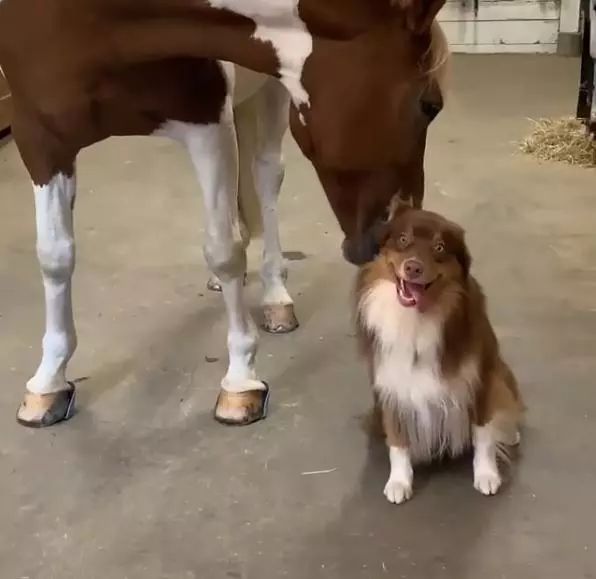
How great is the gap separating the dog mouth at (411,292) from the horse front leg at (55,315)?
0.67 m

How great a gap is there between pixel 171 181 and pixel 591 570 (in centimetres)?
235

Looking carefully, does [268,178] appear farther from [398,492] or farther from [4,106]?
[4,106]

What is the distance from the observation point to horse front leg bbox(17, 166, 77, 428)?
166 cm

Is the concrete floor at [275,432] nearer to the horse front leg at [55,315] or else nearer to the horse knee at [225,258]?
the horse front leg at [55,315]

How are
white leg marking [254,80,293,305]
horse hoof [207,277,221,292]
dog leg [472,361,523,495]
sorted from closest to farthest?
1. dog leg [472,361,523,495]
2. white leg marking [254,80,293,305]
3. horse hoof [207,277,221,292]

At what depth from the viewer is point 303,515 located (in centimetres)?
146

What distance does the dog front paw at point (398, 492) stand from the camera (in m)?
1.47

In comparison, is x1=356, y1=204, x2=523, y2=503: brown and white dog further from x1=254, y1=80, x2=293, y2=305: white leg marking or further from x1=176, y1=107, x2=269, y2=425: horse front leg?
x1=254, y1=80, x2=293, y2=305: white leg marking

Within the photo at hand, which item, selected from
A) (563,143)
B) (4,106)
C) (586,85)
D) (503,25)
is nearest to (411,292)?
(563,143)

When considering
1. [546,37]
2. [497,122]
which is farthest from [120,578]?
[546,37]

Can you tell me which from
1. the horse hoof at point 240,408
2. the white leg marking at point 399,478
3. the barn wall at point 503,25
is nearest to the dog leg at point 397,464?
the white leg marking at point 399,478

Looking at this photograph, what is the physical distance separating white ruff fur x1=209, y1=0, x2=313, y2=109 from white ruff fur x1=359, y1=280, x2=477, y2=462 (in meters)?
0.34

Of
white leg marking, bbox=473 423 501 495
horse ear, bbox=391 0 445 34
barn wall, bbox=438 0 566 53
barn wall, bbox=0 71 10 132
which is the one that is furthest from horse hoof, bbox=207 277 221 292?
barn wall, bbox=438 0 566 53

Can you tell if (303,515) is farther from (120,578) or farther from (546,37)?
(546,37)
